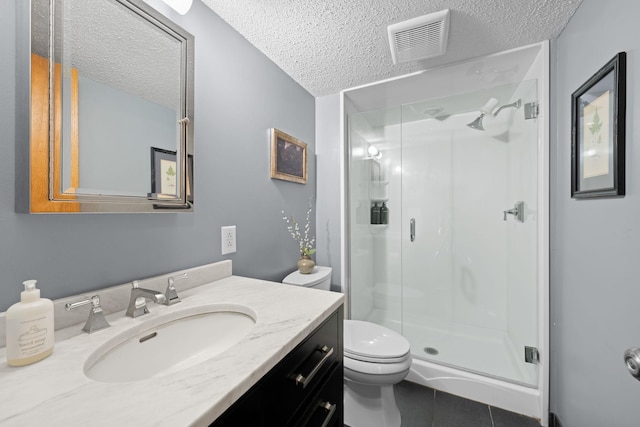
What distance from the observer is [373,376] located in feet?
4.03

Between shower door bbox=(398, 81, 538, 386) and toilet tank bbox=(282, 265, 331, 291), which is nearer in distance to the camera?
toilet tank bbox=(282, 265, 331, 291)

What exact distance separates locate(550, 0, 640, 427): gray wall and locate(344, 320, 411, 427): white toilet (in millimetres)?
722

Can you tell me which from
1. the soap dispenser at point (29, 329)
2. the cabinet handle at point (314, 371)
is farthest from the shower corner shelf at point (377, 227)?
the soap dispenser at point (29, 329)

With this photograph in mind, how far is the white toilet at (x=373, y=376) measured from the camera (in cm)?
124

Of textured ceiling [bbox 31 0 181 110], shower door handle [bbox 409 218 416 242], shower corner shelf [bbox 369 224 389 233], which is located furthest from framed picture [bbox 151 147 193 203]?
shower door handle [bbox 409 218 416 242]

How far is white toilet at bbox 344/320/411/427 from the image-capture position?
1239mm

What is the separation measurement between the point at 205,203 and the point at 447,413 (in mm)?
1720

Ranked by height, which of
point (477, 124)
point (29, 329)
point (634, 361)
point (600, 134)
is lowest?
point (634, 361)

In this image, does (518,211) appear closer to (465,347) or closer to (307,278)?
(465,347)

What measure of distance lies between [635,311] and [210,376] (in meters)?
1.25

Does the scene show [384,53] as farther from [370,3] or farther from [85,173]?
[85,173]

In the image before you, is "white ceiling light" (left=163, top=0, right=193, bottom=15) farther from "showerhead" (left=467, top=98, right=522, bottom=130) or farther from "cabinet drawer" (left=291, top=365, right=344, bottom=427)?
"showerhead" (left=467, top=98, right=522, bottom=130)

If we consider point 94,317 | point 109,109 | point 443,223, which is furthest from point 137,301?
point 443,223

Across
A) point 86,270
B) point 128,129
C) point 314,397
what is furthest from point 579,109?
point 86,270
